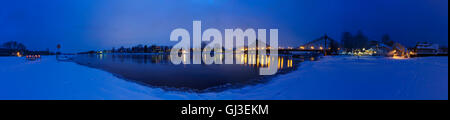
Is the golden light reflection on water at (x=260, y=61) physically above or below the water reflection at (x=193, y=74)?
above

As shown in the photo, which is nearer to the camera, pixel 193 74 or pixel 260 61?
pixel 193 74

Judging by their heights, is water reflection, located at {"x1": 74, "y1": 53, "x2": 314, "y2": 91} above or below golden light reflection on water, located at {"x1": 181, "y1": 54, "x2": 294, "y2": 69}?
below

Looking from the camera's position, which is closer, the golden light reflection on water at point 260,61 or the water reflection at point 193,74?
the water reflection at point 193,74

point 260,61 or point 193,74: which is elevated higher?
point 260,61

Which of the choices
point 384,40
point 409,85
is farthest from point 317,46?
point 409,85

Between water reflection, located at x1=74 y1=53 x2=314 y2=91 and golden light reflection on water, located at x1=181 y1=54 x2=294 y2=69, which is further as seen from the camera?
golden light reflection on water, located at x1=181 y1=54 x2=294 y2=69
